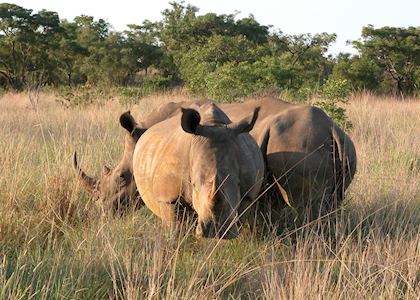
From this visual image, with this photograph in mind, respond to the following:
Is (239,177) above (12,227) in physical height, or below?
above

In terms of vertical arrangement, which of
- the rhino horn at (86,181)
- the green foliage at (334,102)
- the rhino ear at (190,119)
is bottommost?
the rhino horn at (86,181)

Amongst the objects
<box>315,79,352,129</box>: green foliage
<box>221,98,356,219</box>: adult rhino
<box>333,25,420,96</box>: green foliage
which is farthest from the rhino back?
<box>333,25,420,96</box>: green foliage

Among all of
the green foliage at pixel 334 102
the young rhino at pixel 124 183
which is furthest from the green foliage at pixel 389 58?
the young rhino at pixel 124 183

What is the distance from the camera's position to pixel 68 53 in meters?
33.0

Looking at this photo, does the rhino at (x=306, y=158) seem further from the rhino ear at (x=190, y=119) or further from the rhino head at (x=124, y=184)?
the rhino head at (x=124, y=184)

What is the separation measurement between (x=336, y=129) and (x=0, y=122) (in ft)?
23.8

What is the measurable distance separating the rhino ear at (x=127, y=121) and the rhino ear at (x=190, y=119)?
1.60m

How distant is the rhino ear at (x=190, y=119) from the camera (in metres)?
3.46

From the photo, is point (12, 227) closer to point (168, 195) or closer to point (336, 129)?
point (168, 195)

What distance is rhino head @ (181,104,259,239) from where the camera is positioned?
3295 millimetres

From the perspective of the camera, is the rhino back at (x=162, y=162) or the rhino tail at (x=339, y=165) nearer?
the rhino back at (x=162, y=162)

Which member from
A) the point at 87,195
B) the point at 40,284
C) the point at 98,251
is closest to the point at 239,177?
the point at 98,251

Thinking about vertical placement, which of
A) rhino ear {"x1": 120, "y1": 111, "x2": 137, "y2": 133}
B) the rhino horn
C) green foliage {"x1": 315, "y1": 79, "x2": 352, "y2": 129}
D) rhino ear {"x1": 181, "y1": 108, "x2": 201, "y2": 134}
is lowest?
the rhino horn

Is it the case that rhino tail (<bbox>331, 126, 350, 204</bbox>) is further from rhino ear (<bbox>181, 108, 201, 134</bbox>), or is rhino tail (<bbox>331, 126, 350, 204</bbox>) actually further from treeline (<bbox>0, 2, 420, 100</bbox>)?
treeline (<bbox>0, 2, 420, 100</bbox>)
